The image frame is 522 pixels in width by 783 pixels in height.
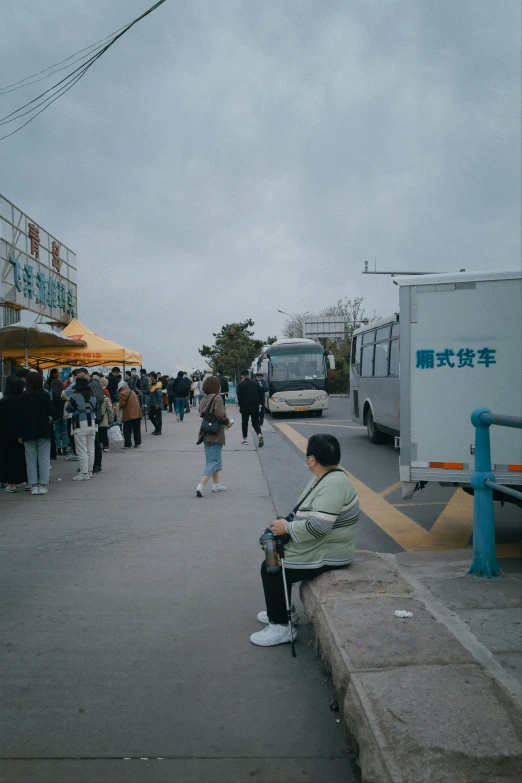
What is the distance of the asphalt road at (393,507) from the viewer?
270 inches

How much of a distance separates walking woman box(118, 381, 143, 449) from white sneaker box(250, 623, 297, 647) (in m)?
11.0

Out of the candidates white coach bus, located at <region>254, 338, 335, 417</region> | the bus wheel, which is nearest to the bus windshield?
white coach bus, located at <region>254, 338, 335, 417</region>

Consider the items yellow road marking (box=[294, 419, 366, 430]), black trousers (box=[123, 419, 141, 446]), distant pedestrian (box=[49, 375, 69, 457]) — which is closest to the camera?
distant pedestrian (box=[49, 375, 69, 457])

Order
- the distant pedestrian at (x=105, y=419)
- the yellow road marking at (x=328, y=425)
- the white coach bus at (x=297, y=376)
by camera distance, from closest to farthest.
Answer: the distant pedestrian at (x=105, y=419) → the yellow road marking at (x=328, y=425) → the white coach bus at (x=297, y=376)

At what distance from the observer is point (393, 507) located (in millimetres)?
8727

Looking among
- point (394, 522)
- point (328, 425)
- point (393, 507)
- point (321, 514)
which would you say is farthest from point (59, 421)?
point (321, 514)

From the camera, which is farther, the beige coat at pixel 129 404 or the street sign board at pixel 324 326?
the street sign board at pixel 324 326

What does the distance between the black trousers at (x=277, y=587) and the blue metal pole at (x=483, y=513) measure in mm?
1494

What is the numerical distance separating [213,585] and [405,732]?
301 centimetres

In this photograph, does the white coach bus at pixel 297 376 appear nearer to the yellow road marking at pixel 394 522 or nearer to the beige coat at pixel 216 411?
the yellow road marking at pixel 394 522

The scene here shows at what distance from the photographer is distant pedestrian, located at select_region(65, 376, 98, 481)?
1082cm

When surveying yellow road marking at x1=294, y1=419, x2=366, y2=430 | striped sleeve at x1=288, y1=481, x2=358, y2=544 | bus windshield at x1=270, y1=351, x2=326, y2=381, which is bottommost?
yellow road marking at x1=294, y1=419, x2=366, y2=430

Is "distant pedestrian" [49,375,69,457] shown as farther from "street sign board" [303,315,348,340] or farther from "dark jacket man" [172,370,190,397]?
"street sign board" [303,315,348,340]

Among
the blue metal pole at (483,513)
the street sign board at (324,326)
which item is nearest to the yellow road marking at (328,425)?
the blue metal pole at (483,513)
